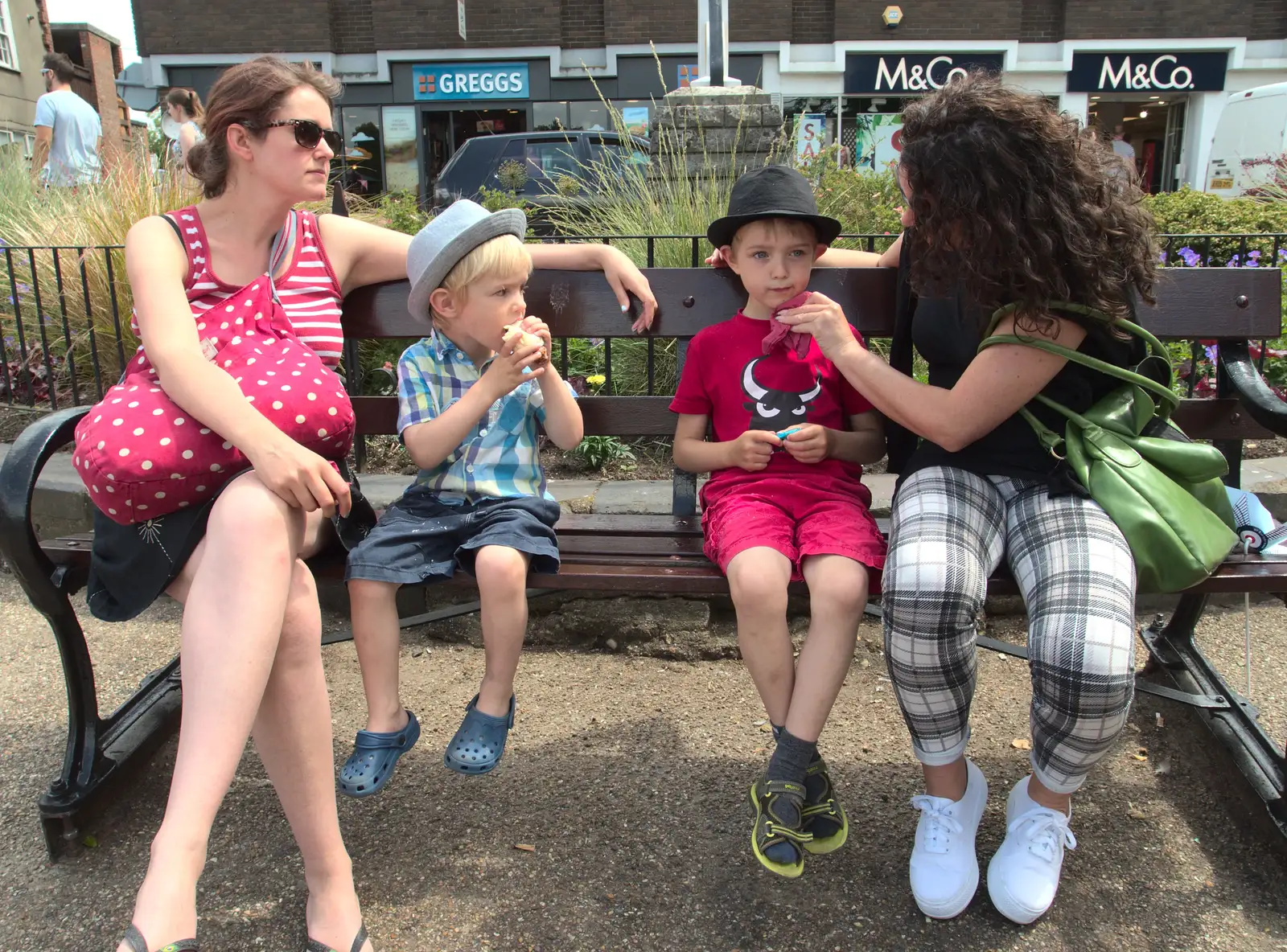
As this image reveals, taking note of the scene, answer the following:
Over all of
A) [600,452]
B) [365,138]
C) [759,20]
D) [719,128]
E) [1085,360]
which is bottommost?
[600,452]

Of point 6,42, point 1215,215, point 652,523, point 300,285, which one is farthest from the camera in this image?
point 6,42

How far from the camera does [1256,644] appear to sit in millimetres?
3057

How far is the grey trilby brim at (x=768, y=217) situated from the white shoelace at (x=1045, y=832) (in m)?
1.28

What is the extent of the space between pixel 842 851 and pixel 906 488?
78 cm

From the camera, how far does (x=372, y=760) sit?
1.93m

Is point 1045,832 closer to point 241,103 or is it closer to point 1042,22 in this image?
point 241,103

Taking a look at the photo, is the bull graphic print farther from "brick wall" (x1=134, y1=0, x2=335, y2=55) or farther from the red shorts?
"brick wall" (x1=134, y1=0, x2=335, y2=55)

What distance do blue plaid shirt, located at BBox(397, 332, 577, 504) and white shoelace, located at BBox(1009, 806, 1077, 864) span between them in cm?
121

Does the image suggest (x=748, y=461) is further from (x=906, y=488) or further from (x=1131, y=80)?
(x=1131, y=80)

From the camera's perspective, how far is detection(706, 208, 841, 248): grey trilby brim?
217cm

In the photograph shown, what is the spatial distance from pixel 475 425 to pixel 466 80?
17.5 metres

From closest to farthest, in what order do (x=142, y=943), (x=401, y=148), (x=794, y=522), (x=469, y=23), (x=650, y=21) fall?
1. (x=142, y=943)
2. (x=794, y=522)
3. (x=650, y=21)
4. (x=469, y=23)
5. (x=401, y=148)

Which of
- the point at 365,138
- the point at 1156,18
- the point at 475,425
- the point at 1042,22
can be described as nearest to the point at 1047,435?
the point at 475,425

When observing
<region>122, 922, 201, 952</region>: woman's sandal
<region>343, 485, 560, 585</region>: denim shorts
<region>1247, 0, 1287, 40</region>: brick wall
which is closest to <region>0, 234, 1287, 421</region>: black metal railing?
<region>343, 485, 560, 585</region>: denim shorts
